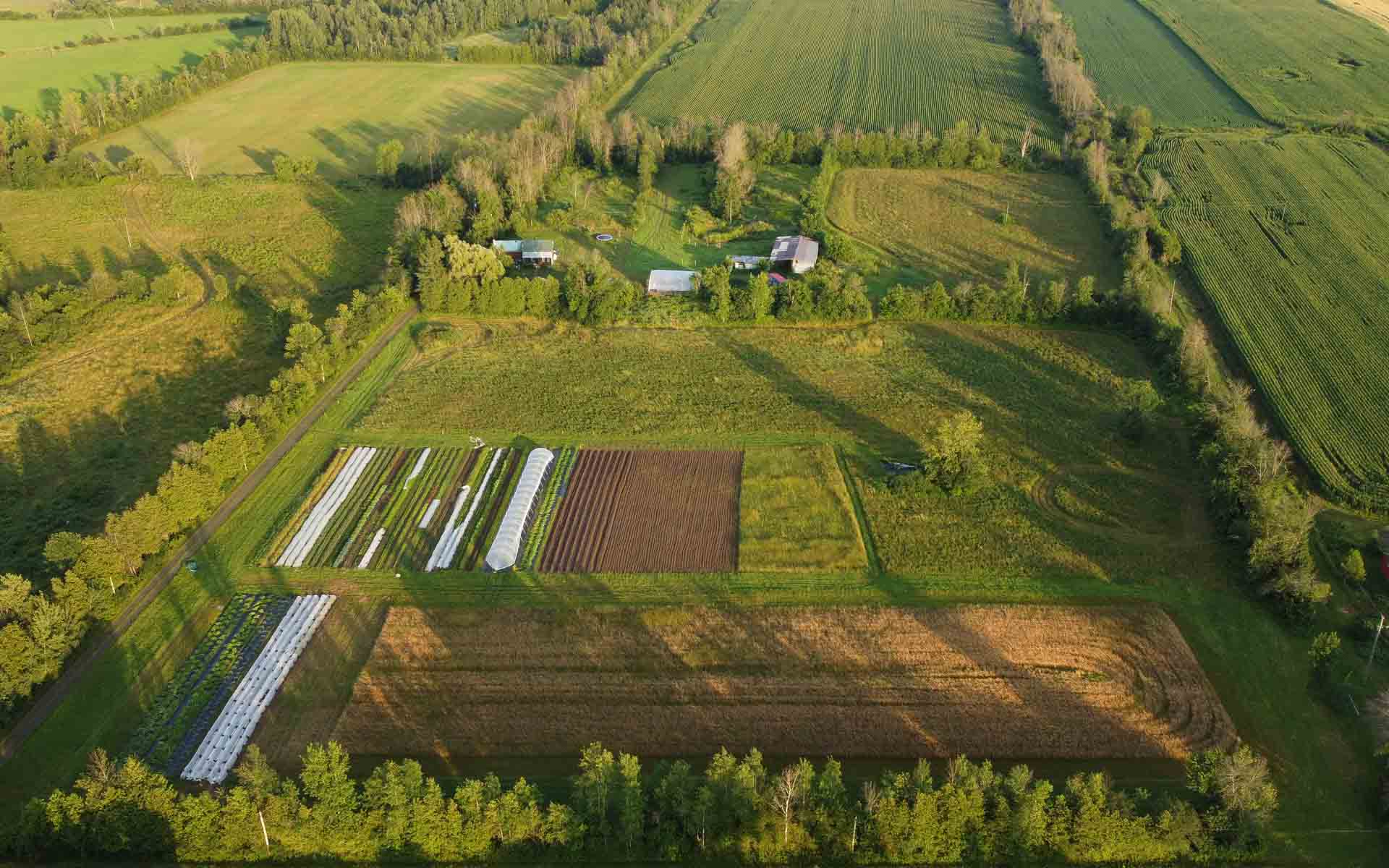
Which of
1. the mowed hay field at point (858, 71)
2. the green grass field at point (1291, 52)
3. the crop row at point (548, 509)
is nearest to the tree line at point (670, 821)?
the crop row at point (548, 509)

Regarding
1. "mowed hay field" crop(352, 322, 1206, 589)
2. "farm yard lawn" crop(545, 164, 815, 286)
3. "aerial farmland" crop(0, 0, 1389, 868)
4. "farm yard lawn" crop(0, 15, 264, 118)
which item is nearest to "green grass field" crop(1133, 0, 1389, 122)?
"aerial farmland" crop(0, 0, 1389, 868)

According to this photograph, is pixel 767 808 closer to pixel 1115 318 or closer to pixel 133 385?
pixel 1115 318

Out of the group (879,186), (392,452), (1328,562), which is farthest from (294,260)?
(1328,562)

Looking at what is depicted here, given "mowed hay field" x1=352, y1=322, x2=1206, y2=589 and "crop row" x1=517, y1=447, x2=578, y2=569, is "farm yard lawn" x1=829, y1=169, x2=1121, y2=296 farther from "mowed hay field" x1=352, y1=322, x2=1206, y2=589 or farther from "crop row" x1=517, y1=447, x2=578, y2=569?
"crop row" x1=517, y1=447, x2=578, y2=569

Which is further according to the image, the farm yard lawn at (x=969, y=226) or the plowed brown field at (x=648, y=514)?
the farm yard lawn at (x=969, y=226)

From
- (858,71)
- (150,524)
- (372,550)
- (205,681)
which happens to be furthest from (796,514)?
(858,71)

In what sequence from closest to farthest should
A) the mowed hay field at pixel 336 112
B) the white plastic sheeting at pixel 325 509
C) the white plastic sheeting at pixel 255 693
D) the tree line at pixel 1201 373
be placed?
the white plastic sheeting at pixel 255 693 < the tree line at pixel 1201 373 < the white plastic sheeting at pixel 325 509 < the mowed hay field at pixel 336 112

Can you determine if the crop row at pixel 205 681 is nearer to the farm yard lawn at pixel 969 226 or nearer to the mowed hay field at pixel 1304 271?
the farm yard lawn at pixel 969 226
